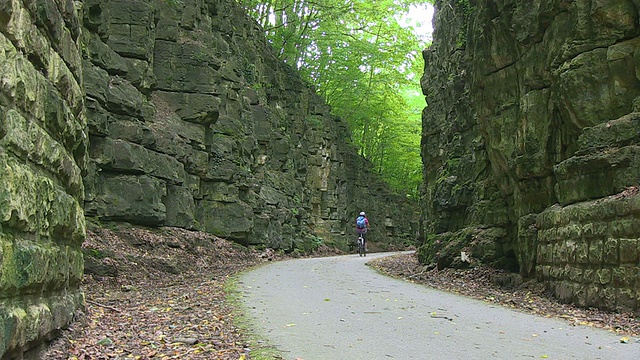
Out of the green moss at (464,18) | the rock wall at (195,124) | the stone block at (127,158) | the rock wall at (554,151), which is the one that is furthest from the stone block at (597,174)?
the stone block at (127,158)

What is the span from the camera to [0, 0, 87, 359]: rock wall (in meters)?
4.04

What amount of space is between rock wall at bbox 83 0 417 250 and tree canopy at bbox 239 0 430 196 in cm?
346

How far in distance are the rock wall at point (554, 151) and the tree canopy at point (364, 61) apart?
17959 millimetres

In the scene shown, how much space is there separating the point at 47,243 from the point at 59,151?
0.96 meters

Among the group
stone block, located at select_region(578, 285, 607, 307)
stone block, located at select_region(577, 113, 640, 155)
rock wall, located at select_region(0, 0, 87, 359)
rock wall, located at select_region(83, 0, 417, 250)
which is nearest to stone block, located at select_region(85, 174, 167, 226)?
rock wall, located at select_region(83, 0, 417, 250)

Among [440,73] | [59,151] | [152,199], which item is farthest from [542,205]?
[440,73]

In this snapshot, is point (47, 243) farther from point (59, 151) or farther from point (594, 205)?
point (594, 205)

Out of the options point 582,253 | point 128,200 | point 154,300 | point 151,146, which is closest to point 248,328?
point 154,300

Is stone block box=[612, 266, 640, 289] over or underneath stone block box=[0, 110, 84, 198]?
underneath

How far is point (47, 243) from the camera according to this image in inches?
204

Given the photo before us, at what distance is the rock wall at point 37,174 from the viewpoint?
4035 millimetres

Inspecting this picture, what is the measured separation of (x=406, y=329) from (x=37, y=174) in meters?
Result: 5.07

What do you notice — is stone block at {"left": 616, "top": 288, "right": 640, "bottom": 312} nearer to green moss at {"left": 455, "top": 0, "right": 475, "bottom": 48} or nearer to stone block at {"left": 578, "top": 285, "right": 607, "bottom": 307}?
stone block at {"left": 578, "top": 285, "right": 607, "bottom": 307}

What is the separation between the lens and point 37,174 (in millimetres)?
4832
